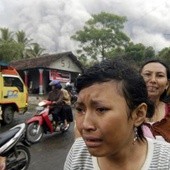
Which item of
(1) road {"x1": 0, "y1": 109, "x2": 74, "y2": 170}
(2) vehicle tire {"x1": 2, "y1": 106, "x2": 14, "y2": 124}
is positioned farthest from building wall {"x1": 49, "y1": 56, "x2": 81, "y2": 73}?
(1) road {"x1": 0, "y1": 109, "x2": 74, "y2": 170}

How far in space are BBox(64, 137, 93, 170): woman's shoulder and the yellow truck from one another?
9.47 m

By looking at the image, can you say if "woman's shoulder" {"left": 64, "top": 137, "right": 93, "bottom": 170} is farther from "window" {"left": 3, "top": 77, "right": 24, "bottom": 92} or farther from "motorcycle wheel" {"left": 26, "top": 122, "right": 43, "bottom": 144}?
"window" {"left": 3, "top": 77, "right": 24, "bottom": 92}

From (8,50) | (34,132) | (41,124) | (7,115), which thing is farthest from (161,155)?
(8,50)

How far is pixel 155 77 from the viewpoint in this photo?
7.56ft

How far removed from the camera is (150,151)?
1343 millimetres

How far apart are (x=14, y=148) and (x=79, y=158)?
3.56 metres

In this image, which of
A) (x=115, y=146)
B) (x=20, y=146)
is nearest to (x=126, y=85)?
(x=115, y=146)

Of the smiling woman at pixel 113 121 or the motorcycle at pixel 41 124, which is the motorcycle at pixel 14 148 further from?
the smiling woman at pixel 113 121

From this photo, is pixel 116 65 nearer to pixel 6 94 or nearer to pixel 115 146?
pixel 115 146

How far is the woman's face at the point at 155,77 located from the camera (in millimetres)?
2301

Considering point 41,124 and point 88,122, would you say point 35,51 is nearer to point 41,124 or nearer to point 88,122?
point 41,124

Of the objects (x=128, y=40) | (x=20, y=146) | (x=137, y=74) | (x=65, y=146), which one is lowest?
(x=65, y=146)

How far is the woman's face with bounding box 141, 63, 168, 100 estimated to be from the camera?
7.55 ft

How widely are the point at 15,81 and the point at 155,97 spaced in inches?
377
